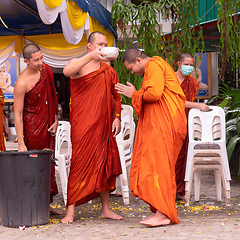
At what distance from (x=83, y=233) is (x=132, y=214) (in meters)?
0.75

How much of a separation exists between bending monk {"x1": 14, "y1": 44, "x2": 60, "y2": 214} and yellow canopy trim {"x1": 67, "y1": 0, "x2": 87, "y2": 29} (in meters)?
1.37

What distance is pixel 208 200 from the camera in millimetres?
3916

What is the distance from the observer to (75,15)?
4.68 meters

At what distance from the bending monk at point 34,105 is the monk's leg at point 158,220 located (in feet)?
A: 3.41

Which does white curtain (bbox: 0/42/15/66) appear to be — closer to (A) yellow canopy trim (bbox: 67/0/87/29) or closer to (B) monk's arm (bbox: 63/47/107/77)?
(A) yellow canopy trim (bbox: 67/0/87/29)

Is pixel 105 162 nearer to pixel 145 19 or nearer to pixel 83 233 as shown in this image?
pixel 83 233

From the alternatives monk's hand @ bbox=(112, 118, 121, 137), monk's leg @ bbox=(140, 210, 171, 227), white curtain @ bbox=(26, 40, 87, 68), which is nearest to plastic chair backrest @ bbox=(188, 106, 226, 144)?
monk's hand @ bbox=(112, 118, 121, 137)

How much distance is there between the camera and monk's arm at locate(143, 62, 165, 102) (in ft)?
9.34

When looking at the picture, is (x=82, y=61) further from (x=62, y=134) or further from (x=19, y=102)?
(x=62, y=134)

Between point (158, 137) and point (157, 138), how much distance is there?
0.5 inches

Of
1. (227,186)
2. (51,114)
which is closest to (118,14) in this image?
(51,114)

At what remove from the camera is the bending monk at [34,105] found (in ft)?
10.4

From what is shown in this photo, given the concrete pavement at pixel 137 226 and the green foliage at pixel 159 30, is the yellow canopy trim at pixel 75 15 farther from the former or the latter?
the concrete pavement at pixel 137 226

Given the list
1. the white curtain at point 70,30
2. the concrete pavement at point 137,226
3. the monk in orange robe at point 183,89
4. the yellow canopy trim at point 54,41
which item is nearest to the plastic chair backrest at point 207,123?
the monk in orange robe at point 183,89
